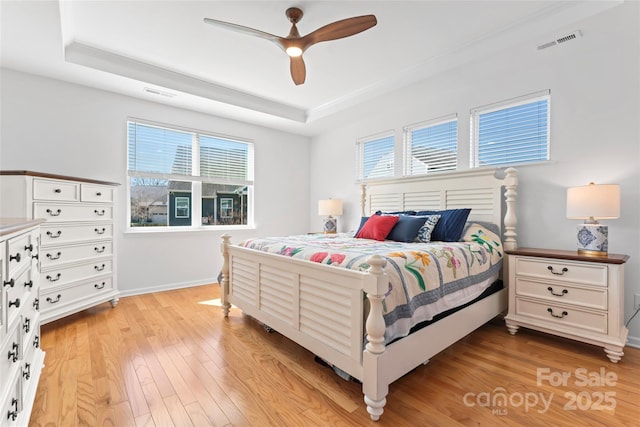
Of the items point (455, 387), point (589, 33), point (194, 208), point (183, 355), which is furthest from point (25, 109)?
point (589, 33)

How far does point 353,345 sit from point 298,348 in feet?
2.57

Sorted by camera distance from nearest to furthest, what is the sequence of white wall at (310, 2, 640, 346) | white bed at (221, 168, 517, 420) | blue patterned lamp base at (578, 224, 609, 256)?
white bed at (221, 168, 517, 420) → blue patterned lamp base at (578, 224, 609, 256) → white wall at (310, 2, 640, 346)

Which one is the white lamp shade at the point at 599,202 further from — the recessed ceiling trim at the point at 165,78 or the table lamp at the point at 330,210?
the recessed ceiling trim at the point at 165,78

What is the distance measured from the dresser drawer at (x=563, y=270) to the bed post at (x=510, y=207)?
0.34 metres

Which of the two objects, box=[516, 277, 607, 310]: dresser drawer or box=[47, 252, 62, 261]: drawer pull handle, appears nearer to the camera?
box=[516, 277, 607, 310]: dresser drawer

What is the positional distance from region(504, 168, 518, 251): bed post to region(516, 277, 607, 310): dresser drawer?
427 mm

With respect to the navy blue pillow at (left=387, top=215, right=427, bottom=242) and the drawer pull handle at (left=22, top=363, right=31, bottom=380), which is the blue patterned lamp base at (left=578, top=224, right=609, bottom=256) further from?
the drawer pull handle at (left=22, top=363, right=31, bottom=380)

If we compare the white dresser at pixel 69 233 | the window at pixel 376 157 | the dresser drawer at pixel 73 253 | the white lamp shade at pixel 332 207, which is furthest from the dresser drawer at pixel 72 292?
the window at pixel 376 157

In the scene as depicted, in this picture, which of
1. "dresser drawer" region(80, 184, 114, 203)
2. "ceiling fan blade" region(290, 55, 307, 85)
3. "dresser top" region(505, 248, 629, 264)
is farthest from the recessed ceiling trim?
"dresser top" region(505, 248, 629, 264)

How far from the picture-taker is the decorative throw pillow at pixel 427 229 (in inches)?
111

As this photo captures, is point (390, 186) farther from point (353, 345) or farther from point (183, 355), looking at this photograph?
point (183, 355)

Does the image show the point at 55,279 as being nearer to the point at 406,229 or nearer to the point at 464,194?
the point at 406,229

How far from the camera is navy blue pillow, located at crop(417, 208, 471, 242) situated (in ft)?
9.25

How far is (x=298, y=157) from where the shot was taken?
5.31 metres
